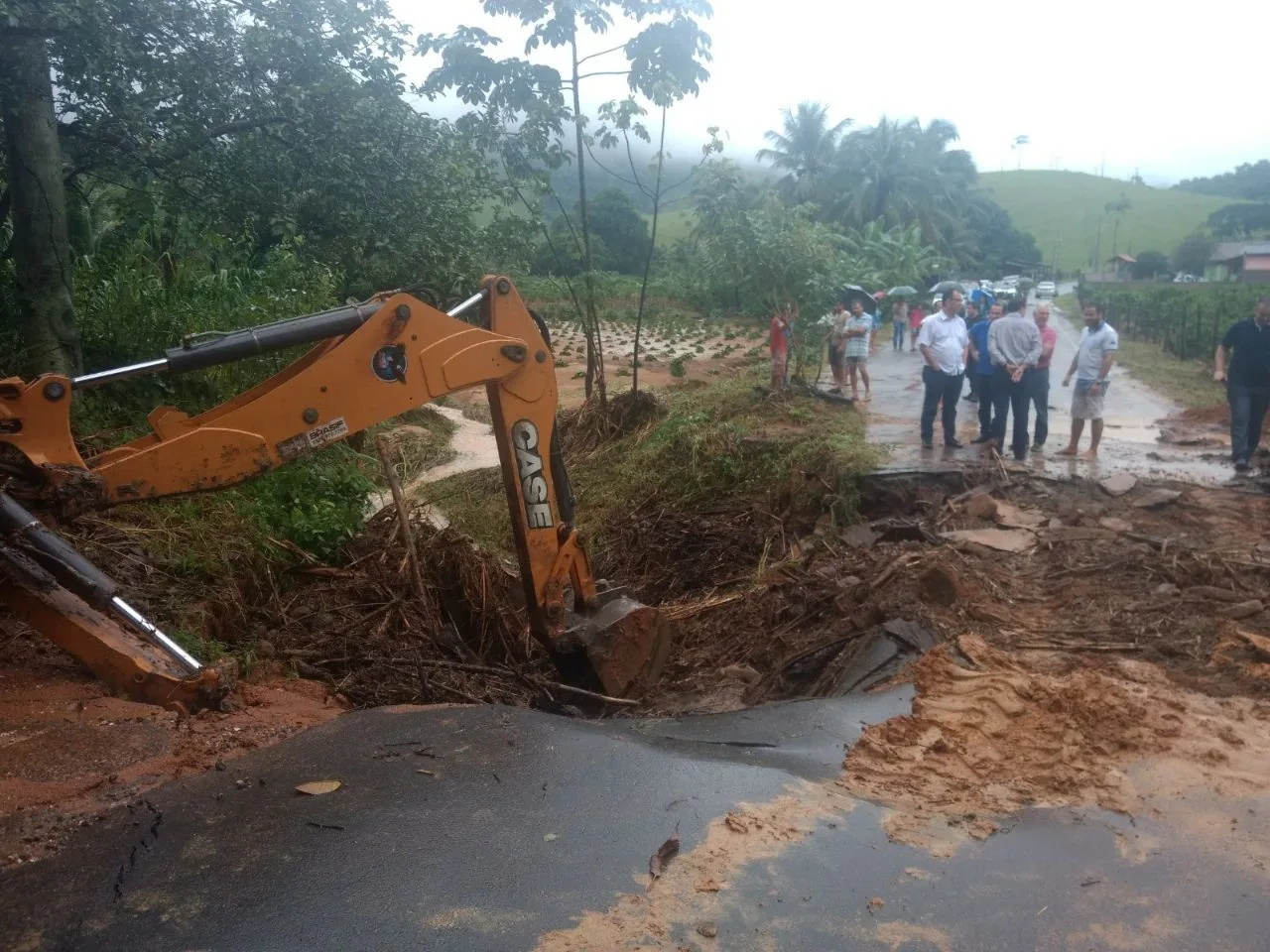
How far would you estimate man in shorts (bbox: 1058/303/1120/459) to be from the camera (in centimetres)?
1040

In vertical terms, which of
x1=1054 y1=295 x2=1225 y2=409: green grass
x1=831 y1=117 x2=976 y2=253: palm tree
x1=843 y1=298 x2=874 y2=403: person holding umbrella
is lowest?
x1=1054 y1=295 x2=1225 y2=409: green grass

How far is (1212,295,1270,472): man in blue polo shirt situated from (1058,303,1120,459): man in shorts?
3.37 feet

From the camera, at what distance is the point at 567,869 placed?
11.3 feet

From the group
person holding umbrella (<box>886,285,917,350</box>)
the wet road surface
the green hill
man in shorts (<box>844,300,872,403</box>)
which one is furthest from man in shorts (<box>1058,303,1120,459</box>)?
the green hill

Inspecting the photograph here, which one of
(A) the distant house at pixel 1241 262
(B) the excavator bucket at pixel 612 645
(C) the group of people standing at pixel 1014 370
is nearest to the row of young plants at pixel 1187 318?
(C) the group of people standing at pixel 1014 370

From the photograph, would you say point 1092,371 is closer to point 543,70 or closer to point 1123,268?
point 543,70

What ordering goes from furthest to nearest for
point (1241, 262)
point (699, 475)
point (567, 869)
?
point (1241, 262) < point (699, 475) < point (567, 869)

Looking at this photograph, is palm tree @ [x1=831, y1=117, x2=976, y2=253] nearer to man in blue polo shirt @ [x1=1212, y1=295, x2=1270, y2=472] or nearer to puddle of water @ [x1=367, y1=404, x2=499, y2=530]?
puddle of water @ [x1=367, y1=404, x2=499, y2=530]

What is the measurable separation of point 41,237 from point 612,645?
5.62 meters

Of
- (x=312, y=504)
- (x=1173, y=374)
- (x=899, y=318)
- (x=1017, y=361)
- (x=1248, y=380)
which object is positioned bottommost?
(x=1173, y=374)

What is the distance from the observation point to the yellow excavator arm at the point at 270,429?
404cm

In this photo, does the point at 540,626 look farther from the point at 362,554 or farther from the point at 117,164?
the point at 117,164

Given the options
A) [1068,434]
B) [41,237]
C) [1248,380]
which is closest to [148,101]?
[41,237]

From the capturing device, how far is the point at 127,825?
11.6 ft
